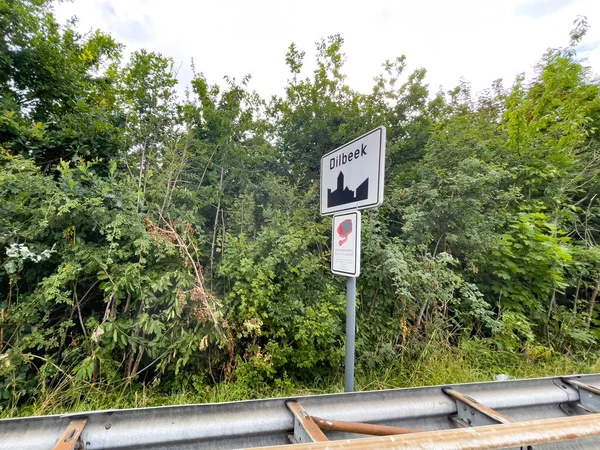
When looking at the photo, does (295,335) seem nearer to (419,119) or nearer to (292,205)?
(292,205)

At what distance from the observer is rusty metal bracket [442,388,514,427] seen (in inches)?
46.2

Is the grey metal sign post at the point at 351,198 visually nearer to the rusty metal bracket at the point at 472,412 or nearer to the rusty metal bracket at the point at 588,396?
the rusty metal bracket at the point at 472,412

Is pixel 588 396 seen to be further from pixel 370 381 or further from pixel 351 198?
pixel 351 198

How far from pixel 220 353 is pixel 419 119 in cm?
Result: 451

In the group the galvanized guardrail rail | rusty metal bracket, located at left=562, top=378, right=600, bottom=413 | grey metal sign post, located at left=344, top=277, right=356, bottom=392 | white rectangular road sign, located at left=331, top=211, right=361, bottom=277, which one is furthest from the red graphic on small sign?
rusty metal bracket, located at left=562, top=378, right=600, bottom=413

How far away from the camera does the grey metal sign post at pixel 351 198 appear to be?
4.75 feet

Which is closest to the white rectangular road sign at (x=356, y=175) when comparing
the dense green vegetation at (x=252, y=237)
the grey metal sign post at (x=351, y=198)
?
the grey metal sign post at (x=351, y=198)

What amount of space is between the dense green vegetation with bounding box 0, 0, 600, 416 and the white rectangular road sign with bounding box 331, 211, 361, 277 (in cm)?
87

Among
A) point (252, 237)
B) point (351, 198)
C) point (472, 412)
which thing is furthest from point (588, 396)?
point (252, 237)

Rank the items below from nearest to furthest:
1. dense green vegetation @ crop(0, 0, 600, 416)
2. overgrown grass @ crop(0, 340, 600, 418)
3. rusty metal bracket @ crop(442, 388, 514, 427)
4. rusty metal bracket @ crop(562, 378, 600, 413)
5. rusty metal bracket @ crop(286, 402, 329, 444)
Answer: rusty metal bracket @ crop(286, 402, 329, 444) < rusty metal bracket @ crop(442, 388, 514, 427) < rusty metal bracket @ crop(562, 378, 600, 413) < overgrown grass @ crop(0, 340, 600, 418) < dense green vegetation @ crop(0, 0, 600, 416)

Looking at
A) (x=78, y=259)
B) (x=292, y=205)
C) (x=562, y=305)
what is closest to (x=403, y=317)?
(x=292, y=205)

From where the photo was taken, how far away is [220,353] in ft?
7.75

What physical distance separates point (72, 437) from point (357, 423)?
116cm

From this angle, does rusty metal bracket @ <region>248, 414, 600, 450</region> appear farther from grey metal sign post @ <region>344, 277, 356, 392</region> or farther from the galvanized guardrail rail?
grey metal sign post @ <region>344, 277, 356, 392</region>
